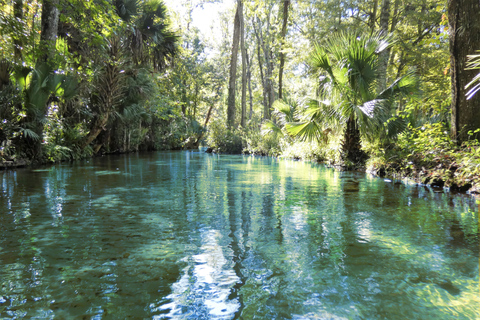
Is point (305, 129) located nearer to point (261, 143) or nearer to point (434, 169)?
point (434, 169)

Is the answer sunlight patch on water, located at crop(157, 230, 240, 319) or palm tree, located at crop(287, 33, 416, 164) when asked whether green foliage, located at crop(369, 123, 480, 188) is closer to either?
palm tree, located at crop(287, 33, 416, 164)

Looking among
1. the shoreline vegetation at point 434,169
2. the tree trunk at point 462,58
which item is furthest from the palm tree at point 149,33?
the tree trunk at point 462,58

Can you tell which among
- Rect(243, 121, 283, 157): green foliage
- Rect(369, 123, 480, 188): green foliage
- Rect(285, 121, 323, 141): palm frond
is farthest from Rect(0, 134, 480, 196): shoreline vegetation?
Rect(243, 121, 283, 157): green foliage

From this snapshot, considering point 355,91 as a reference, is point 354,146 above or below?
below

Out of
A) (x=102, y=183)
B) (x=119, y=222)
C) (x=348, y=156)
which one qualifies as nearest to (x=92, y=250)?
(x=119, y=222)

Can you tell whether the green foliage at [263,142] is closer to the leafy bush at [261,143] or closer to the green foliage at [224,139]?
the leafy bush at [261,143]

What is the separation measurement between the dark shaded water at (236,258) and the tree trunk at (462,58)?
2367mm

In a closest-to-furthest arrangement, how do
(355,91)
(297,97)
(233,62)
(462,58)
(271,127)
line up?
(462,58), (355,91), (297,97), (271,127), (233,62)

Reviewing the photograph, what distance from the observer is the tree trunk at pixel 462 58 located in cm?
580

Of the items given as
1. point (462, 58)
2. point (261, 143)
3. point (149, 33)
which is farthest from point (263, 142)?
point (462, 58)

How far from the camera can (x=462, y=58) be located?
593 cm

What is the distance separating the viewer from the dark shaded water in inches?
63.6

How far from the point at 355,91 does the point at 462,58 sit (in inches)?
108

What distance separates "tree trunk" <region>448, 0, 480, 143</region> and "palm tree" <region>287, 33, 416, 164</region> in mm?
1752
